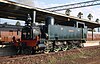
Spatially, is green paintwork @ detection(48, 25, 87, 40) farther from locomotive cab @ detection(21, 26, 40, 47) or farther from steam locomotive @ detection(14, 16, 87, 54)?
locomotive cab @ detection(21, 26, 40, 47)

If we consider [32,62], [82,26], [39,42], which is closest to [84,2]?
[82,26]

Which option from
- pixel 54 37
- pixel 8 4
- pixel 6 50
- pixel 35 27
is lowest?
pixel 6 50

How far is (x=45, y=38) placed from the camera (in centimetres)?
1755

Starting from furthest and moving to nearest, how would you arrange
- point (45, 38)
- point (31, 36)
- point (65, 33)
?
1. point (65, 33)
2. point (45, 38)
3. point (31, 36)

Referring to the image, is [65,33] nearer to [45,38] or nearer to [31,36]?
[45,38]

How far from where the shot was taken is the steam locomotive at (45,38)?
655 inches

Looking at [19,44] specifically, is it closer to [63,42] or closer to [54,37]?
[54,37]

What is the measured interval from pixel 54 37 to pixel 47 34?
1.22m

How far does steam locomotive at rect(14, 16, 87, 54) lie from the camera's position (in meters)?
16.6

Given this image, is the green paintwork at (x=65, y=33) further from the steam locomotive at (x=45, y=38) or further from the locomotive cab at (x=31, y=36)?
the locomotive cab at (x=31, y=36)

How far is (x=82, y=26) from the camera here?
78.1ft

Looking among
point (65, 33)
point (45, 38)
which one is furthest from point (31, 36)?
point (65, 33)

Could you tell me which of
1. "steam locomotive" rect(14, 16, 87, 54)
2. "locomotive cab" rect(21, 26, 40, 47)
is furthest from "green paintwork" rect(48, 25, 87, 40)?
"locomotive cab" rect(21, 26, 40, 47)

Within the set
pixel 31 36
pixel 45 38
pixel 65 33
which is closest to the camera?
pixel 31 36
